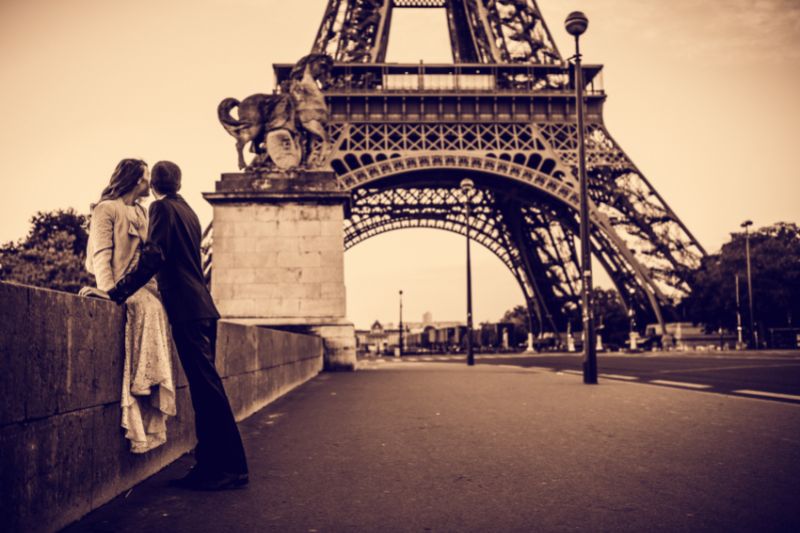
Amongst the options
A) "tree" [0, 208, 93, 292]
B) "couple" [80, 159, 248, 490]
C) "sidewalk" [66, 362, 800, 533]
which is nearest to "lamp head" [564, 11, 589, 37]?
"sidewalk" [66, 362, 800, 533]

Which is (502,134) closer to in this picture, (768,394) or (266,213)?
(266,213)

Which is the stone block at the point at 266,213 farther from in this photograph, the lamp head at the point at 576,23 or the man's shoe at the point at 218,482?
the man's shoe at the point at 218,482

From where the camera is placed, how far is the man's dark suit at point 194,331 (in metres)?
4.24

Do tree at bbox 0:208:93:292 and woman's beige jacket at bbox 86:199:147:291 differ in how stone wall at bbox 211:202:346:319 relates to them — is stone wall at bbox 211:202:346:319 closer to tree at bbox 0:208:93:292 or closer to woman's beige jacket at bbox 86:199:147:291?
woman's beige jacket at bbox 86:199:147:291

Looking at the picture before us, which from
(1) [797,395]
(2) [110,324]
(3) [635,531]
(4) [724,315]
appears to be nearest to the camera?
(3) [635,531]

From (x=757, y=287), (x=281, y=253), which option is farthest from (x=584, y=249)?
(x=757, y=287)

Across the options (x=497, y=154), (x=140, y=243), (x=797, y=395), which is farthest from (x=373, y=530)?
(x=497, y=154)

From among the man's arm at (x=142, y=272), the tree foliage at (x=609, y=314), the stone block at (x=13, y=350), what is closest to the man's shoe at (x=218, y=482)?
the man's arm at (x=142, y=272)

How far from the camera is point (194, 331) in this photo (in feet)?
14.0

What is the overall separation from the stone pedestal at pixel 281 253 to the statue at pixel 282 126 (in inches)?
24.0

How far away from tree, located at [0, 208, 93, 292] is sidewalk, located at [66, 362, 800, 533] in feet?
124

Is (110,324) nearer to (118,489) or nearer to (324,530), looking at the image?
(118,489)

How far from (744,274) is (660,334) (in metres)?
11.4

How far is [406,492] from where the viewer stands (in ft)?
14.0
